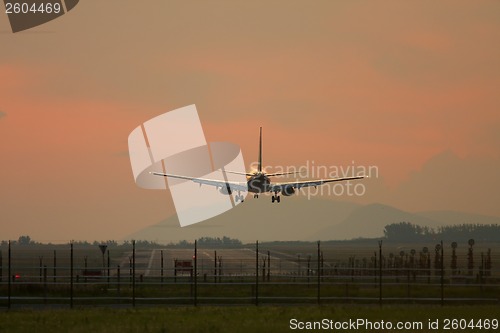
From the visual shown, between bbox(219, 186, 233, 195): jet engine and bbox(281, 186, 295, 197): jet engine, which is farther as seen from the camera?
bbox(219, 186, 233, 195): jet engine

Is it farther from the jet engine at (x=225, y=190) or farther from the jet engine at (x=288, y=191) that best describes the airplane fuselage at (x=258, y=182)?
the jet engine at (x=225, y=190)

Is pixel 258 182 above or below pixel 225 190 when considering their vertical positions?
above

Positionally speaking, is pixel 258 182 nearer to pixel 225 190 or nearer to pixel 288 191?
pixel 288 191

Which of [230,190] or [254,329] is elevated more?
[230,190]

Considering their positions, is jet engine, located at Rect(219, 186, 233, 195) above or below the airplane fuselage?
below

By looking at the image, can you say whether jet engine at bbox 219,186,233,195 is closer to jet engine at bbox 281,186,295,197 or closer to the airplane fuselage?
the airplane fuselage

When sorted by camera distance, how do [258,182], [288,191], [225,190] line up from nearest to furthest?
[258,182]
[288,191]
[225,190]

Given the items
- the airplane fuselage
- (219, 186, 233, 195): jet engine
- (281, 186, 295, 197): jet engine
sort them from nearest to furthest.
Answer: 1. the airplane fuselage
2. (281, 186, 295, 197): jet engine
3. (219, 186, 233, 195): jet engine

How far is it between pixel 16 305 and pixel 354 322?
1617 centimetres

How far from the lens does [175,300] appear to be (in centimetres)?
3969

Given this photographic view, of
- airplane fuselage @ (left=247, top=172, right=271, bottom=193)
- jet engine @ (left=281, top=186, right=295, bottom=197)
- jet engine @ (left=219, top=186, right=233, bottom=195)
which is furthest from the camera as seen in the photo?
jet engine @ (left=219, top=186, right=233, bottom=195)

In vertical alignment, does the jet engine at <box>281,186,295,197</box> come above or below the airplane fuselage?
below

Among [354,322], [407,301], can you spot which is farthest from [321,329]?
[407,301]

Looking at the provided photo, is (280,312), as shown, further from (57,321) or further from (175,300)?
(175,300)
